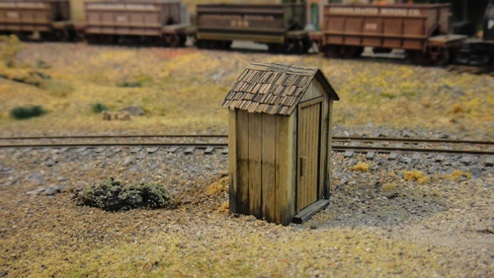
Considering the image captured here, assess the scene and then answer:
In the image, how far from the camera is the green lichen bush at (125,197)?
35.1 ft

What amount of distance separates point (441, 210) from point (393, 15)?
13833mm

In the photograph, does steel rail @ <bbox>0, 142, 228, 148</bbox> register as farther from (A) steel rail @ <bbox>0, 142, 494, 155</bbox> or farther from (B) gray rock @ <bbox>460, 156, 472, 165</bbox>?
(B) gray rock @ <bbox>460, 156, 472, 165</bbox>

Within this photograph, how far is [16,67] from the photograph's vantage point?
77.7ft

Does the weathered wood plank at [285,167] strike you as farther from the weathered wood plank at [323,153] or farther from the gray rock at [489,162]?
the gray rock at [489,162]

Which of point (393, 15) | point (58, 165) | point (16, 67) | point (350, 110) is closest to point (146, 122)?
point (58, 165)

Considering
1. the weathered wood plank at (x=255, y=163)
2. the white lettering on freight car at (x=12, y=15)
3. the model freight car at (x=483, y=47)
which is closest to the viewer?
the weathered wood plank at (x=255, y=163)

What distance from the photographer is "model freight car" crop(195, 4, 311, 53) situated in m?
25.2

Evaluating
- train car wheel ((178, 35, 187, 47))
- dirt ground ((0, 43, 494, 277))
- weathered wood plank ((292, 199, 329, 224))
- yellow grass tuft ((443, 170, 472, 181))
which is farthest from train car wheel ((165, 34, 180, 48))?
weathered wood plank ((292, 199, 329, 224))

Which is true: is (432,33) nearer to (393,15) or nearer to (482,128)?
(393,15)

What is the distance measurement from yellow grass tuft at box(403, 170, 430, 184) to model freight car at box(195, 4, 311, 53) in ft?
45.5

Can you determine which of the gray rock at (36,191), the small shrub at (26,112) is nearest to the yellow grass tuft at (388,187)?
the gray rock at (36,191)

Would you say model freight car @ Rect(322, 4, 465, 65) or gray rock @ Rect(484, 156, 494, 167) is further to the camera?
model freight car @ Rect(322, 4, 465, 65)

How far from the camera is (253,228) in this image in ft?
30.6

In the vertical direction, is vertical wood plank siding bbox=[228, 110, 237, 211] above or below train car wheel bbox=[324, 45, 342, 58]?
below
